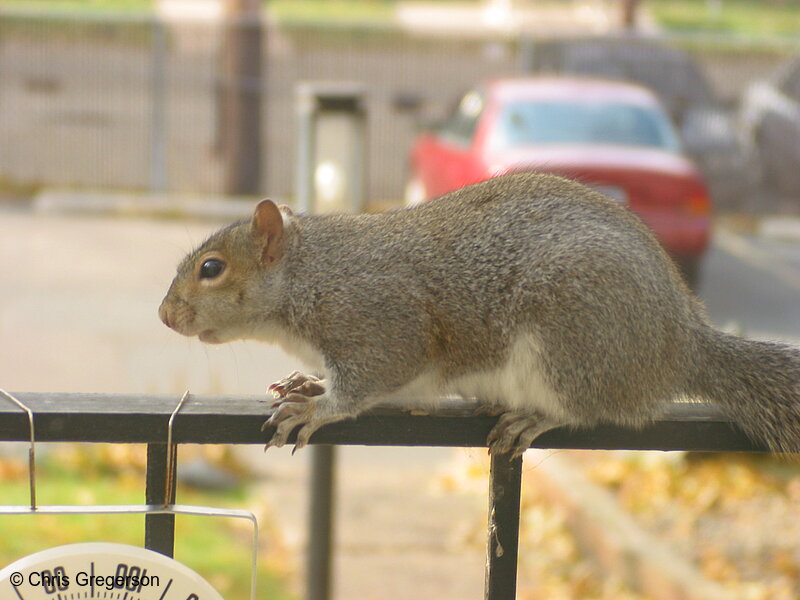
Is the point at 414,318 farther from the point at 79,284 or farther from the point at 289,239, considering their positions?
the point at 79,284

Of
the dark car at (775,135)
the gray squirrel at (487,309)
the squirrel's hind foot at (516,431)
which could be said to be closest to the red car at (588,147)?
the dark car at (775,135)

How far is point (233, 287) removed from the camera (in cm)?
252

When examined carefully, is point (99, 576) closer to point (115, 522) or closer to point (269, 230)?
point (269, 230)

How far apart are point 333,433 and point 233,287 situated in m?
0.73

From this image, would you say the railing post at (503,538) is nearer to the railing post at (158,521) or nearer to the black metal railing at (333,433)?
the black metal railing at (333,433)

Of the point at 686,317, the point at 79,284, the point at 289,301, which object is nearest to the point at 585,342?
the point at 686,317

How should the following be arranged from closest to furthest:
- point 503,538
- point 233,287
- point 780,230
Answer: point 503,538 < point 233,287 < point 780,230

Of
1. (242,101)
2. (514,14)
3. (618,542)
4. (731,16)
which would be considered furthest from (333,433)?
(731,16)

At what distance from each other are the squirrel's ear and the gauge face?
3.39 ft

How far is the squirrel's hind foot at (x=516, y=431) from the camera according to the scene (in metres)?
1.92

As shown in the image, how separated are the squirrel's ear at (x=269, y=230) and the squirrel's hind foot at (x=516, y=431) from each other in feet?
2.06

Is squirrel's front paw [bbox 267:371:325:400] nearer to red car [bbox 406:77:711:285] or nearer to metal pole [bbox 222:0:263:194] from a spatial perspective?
red car [bbox 406:77:711:285]

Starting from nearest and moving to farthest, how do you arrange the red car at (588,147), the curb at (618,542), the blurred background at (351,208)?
the curb at (618,542)
the blurred background at (351,208)
the red car at (588,147)

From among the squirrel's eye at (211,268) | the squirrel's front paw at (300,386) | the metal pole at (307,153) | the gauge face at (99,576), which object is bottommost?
the metal pole at (307,153)
